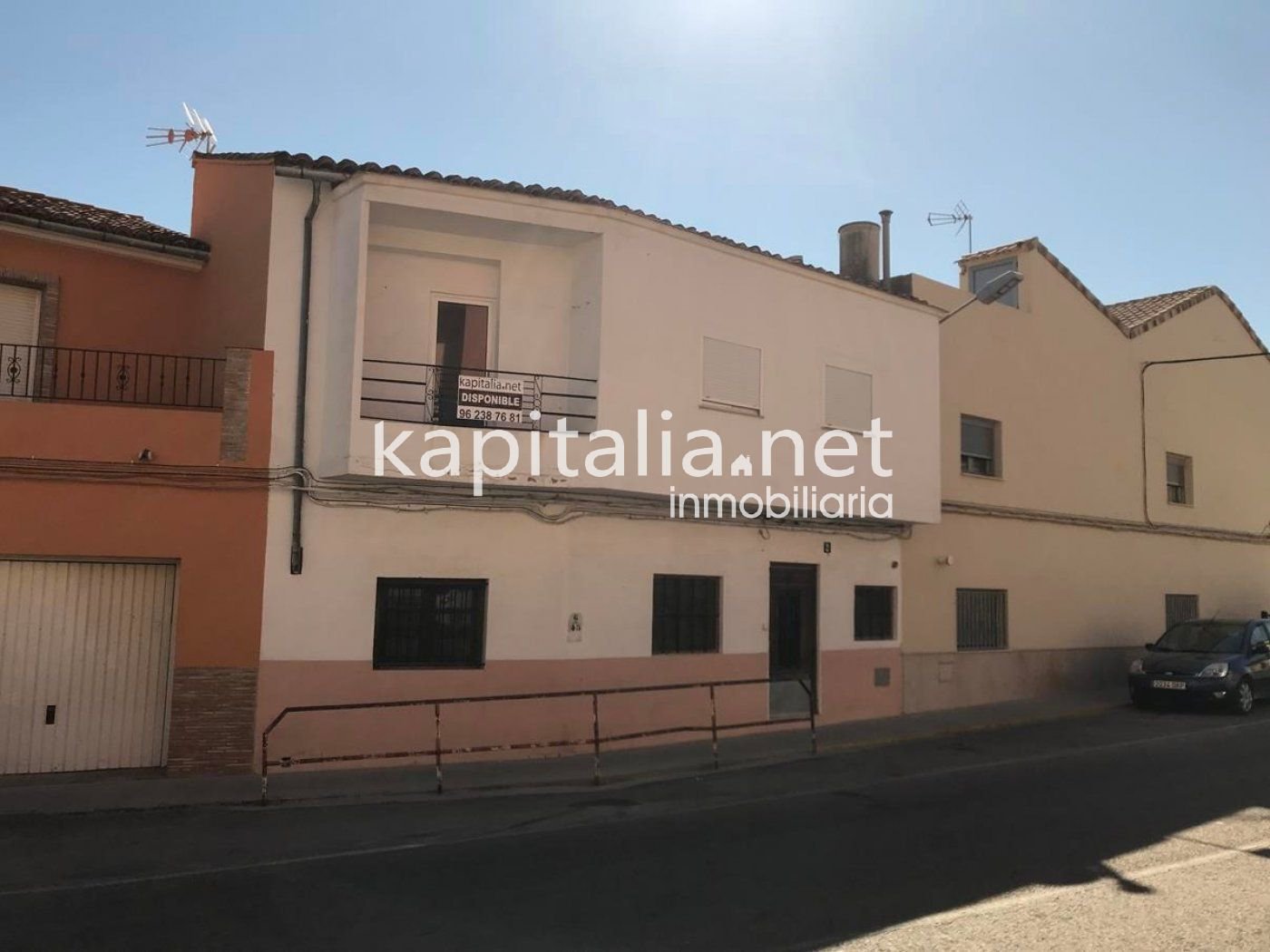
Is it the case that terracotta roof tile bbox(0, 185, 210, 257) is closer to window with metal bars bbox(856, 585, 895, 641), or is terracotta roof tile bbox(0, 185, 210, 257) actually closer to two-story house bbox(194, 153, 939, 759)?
two-story house bbox(194, 153, 939, 759)

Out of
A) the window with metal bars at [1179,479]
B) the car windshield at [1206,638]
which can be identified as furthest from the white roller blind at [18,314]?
the window with metal bars at [1179,479]

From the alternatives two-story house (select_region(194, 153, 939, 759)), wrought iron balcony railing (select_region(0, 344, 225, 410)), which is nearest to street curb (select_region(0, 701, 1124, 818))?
two-story house (select_region(194, 153, 939, 759))

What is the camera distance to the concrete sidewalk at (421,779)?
934 centimetres

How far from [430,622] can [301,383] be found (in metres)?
3.00

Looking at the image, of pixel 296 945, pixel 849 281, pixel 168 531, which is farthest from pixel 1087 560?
pixel 296 945

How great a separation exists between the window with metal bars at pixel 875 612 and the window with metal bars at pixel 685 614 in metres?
2.87

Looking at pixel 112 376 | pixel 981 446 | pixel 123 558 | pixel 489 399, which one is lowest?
pixel 123 558

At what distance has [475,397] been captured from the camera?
1142 centimetres

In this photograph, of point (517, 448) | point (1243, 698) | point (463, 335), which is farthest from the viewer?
point (1243, 698)

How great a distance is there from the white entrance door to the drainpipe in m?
1.36

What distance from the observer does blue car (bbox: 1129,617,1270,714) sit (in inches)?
615

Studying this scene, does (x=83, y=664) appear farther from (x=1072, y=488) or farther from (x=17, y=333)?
(x=1072, y=488)

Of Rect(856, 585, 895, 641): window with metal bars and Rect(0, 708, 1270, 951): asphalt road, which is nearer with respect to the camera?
Rect(0, 708, 1270, 951): asphalt road

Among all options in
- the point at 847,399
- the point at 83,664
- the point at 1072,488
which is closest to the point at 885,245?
the point at 847,399
